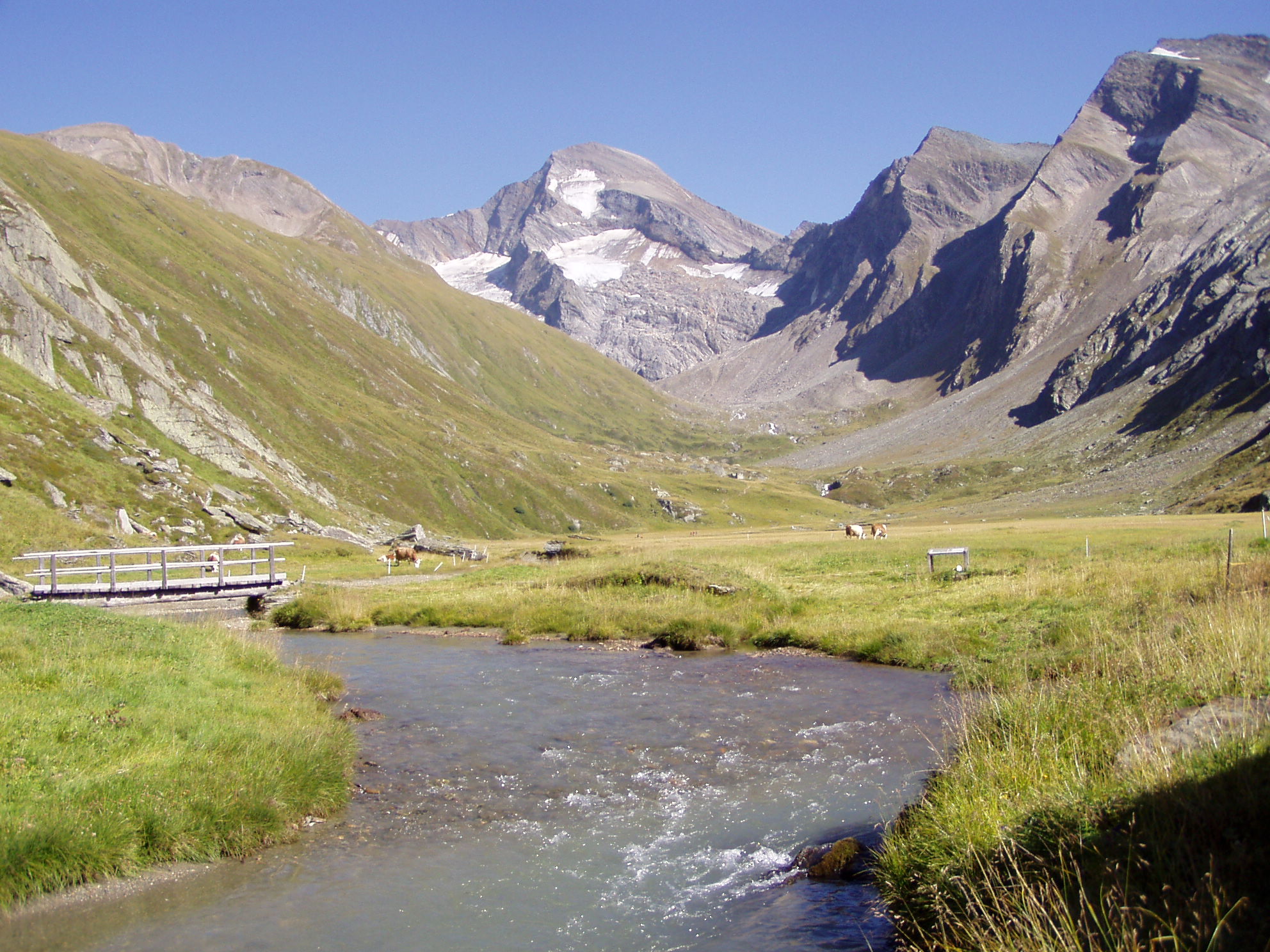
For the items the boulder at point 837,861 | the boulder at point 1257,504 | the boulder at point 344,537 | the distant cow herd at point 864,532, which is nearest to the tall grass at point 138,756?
the boulder at point 837,861

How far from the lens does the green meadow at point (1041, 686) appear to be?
743 centimetres

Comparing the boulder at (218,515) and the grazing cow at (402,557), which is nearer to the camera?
the grazing cow at (402,557)

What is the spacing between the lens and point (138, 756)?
540 inches

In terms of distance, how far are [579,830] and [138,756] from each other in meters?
6.82

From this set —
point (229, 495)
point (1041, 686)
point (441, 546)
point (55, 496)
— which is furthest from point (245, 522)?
point (1041, 686)

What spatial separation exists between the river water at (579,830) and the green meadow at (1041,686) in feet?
5.50

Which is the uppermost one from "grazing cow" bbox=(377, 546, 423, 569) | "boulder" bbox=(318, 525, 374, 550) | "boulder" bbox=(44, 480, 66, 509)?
"boulder" bbox=(44, 480, 66, 509)

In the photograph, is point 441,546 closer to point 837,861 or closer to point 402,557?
point 402,557

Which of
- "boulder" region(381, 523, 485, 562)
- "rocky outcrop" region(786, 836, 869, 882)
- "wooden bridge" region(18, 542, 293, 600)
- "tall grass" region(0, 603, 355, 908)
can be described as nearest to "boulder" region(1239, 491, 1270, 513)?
"boulder" region(381, 523, 485, 562)

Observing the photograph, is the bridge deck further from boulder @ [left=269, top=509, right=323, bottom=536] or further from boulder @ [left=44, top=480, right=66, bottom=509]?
boulder @ [left=269, top=509, right=323, bottom=536]

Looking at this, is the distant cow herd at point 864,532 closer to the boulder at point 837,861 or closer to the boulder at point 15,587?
the boulder at point 15,587

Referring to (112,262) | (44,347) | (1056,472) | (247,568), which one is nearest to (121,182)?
(112,262)

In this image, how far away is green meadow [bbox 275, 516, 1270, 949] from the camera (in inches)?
292

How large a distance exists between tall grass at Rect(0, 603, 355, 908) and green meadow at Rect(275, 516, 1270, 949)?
29.6 feet
